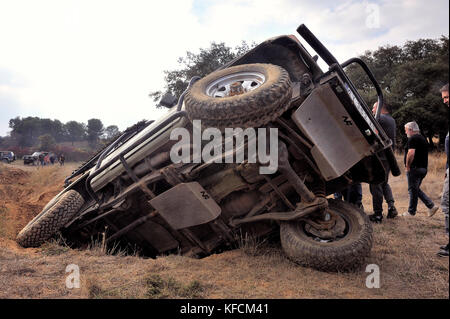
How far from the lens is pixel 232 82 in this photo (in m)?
2.87

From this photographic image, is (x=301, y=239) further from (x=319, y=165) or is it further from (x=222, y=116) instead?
(x=222, y=116)

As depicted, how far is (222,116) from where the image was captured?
239 centimetres

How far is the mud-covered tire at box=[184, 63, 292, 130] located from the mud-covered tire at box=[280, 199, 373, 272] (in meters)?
1.13

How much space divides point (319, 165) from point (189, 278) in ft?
4.70

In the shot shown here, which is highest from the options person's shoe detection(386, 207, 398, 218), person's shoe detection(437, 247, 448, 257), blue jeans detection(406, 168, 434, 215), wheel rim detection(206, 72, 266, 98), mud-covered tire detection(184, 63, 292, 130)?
wheel rim detection(206, 72, 266, 98)

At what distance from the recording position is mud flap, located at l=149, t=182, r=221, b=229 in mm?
2879

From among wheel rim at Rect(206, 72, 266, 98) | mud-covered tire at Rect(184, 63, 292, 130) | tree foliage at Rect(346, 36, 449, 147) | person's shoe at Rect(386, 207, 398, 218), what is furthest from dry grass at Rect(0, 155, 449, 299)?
tree foliage at Rect(346, 36, 449, 147)

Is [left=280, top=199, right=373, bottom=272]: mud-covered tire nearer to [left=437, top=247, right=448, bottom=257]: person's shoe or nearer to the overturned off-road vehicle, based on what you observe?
the overturned off-road vehicle

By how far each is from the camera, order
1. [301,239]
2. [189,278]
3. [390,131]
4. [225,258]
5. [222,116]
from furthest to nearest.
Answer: [390,131], [225,258], [301,239], [189,278], [222,116]

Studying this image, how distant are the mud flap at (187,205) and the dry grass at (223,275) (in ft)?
1.41

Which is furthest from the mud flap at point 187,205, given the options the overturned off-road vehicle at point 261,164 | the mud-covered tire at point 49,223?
the mud-covered tire at point 49,223

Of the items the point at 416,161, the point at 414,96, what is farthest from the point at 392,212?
the point at 414,96

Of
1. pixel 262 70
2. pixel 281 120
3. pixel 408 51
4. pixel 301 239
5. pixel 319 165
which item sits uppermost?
pixel 408 51
